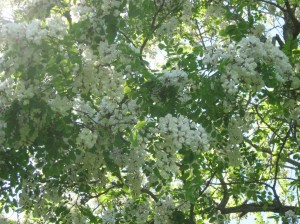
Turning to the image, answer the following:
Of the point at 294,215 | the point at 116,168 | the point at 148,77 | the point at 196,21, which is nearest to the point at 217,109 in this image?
the point at 148,77

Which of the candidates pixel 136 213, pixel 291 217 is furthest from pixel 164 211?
pixel 291 217

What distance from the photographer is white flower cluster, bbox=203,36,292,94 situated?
4.51 meters

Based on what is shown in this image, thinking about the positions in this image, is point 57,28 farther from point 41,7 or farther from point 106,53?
point 41,7

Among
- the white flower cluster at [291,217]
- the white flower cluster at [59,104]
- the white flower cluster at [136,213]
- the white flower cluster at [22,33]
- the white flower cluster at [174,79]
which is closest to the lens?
the white flower cluster at [22,33]

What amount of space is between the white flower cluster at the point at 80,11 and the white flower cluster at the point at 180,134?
1.50m

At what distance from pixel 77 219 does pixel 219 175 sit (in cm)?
213

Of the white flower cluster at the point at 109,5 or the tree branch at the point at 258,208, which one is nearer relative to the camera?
the white flower cluster at the point at 109,5

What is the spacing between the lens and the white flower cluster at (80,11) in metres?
4.84

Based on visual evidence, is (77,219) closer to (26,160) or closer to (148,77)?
(26,160)

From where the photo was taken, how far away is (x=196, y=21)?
9.46 m

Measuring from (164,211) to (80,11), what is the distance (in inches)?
124

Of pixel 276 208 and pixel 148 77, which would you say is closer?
pixel 148 77

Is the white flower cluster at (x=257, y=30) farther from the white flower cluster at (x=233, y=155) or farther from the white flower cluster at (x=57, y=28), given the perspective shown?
the white flower cluster at (x=57, y=28)

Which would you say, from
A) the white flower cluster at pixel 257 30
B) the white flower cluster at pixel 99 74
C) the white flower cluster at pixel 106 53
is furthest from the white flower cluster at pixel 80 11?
the white flower cluster at pixel 257 30
